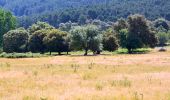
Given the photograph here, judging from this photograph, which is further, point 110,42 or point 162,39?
point 162,39

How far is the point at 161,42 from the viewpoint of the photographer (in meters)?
150

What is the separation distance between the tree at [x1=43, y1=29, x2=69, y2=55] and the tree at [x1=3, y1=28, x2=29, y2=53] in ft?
34.3

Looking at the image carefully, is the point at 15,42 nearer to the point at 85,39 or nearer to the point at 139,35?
the point at 85,39

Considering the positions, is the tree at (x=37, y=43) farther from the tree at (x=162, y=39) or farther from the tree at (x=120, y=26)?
the tree at (x=162, y=39)

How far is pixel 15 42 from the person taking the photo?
10769cm

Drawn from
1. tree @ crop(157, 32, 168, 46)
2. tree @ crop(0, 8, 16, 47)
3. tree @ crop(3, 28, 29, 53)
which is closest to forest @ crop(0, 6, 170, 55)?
tree @ crop(3, 28, 29, 53)

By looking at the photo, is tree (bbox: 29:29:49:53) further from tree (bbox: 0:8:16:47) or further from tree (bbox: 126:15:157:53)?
tree (bbox: 0:8:16:47)

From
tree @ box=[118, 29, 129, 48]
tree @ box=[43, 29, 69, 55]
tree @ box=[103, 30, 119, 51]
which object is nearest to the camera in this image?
tree @ box=[43, 29, 69, 55]

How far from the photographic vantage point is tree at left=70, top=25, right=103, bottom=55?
9525 centimetres

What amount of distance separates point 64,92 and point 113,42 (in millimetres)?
78801

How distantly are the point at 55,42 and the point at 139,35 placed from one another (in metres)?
20.9

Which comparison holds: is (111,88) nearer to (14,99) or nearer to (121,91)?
(121,91)

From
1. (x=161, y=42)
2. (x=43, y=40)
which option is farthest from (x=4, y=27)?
(x=161, y=42)

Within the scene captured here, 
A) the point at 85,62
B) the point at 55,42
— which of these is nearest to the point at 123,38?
the point at 55,42
